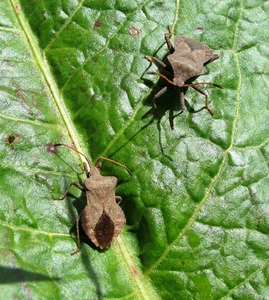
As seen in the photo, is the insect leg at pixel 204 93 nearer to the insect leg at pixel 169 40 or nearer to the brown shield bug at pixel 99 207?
the insect leg at pixel 169 40

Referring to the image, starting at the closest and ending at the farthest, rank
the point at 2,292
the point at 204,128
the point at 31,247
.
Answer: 1. the point at 2,292
2. the point at 31,247
3. the point at 204,128

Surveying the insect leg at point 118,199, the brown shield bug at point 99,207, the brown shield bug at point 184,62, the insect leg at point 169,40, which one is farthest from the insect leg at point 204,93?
the insect leg at point 118,199

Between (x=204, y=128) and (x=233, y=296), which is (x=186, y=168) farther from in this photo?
(x=233, y=296)

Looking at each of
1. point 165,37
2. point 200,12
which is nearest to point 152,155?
point 165,37

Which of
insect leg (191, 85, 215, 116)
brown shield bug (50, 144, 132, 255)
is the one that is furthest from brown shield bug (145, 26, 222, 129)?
brown shield bug (50, 144, 132, 255)

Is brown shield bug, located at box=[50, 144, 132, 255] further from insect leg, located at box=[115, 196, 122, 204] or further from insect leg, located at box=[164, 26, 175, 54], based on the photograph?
insect leg, located at box=[164, 26, 175, 54]

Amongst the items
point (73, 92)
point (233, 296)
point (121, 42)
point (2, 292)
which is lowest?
point (2, 292)
